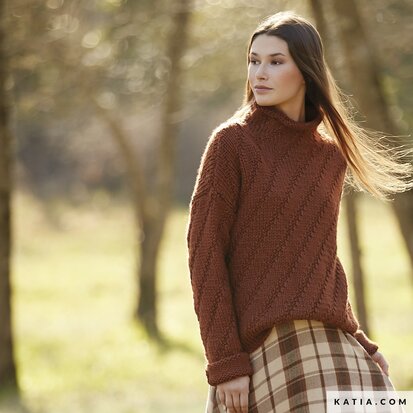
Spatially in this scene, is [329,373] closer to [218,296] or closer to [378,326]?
[218,296]

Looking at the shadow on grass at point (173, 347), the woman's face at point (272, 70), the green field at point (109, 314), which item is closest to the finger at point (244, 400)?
the woman's face at point (272, 70)

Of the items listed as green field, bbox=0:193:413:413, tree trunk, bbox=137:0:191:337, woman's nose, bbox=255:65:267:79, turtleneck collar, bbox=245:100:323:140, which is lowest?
green field, bbox=0:193:413:413

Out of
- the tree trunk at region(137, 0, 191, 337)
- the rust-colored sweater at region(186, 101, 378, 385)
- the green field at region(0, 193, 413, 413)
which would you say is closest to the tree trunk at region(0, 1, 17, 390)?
the green field at region(0, 193, 413, 413)

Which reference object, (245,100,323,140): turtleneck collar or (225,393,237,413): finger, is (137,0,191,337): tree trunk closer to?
(245,100,323,140): turtleneck collar

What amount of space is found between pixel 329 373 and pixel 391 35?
5.59 metres

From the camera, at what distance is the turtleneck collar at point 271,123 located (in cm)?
305

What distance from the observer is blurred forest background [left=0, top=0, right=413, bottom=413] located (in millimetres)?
7211

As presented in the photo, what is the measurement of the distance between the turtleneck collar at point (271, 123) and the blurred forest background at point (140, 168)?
242 centimetres

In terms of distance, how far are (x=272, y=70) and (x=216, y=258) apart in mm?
625

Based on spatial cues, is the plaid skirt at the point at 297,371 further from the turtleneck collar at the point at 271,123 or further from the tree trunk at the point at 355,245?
the tree trunk at the point at 355,245

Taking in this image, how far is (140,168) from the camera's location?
13289mm

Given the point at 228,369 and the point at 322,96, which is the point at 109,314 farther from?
the point at 228,369

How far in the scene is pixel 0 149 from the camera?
7926 mm

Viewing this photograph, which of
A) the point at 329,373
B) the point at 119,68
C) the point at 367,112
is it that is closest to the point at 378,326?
the point at 119,68
